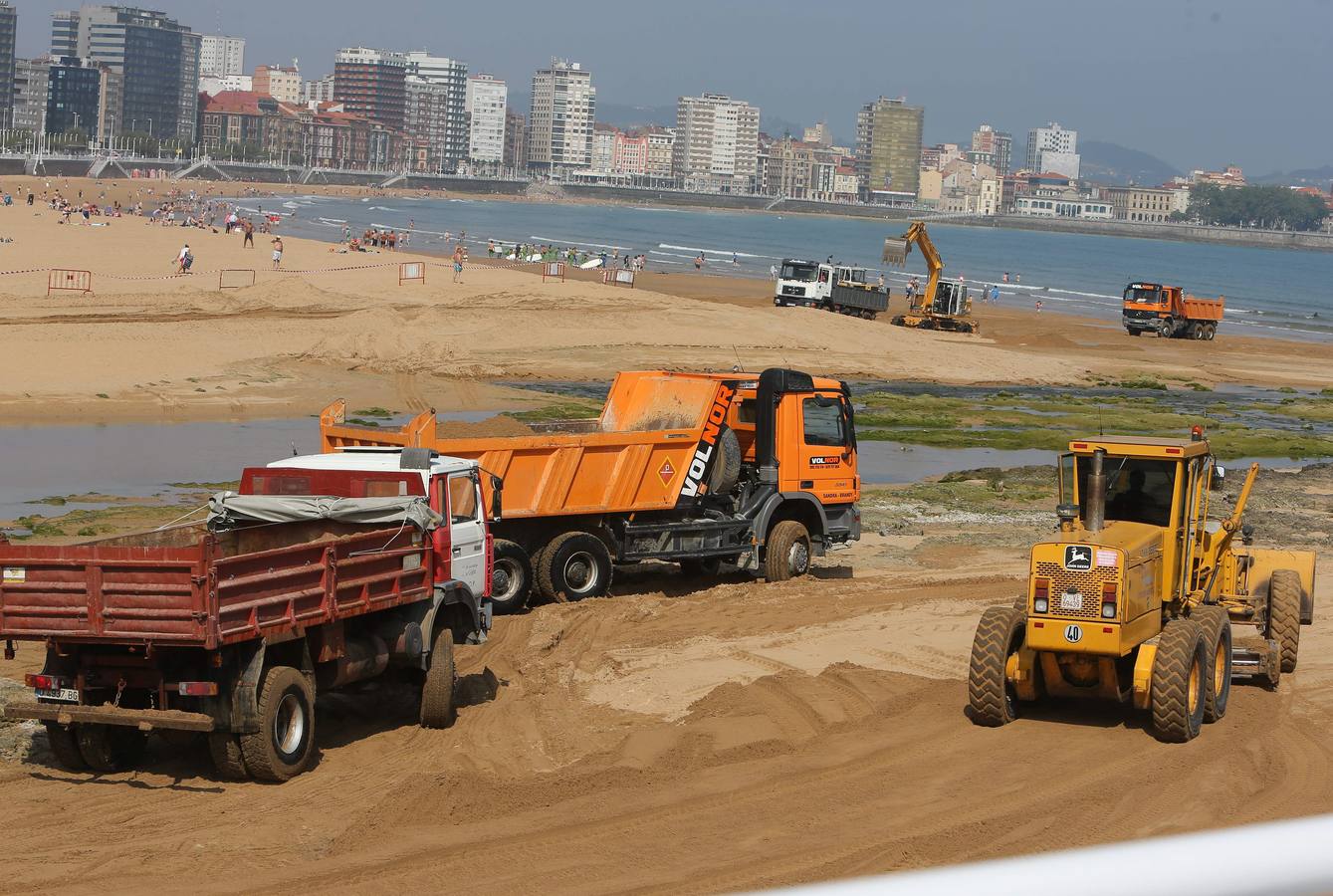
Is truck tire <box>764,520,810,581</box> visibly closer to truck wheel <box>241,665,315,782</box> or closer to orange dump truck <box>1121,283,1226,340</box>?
truck wheel <box>241,665,315,782</box>

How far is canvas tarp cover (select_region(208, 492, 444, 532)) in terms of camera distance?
12680 millimetres

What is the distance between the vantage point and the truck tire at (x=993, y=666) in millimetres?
12609

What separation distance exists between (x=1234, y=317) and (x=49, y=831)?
91352mm

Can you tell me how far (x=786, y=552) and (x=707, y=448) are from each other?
1.72 metres

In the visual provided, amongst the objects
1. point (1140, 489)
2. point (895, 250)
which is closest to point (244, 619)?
point (1140, 489)

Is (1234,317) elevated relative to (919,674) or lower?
elevated

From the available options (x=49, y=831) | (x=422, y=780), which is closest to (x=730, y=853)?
(x=422, y=780)

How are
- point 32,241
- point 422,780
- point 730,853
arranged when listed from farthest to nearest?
1. point 32,241
2. point 422,780
3. point 730,853

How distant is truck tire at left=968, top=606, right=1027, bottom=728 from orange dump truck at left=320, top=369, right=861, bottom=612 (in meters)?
6.23

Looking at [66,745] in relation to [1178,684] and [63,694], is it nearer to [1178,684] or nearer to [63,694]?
[63,694]

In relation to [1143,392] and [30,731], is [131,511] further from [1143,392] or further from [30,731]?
[1143,392]

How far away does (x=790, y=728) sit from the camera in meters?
12.9

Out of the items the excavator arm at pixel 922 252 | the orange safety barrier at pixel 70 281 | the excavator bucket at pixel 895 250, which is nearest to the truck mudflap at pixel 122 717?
the orange safety barrier at pixel 70 281

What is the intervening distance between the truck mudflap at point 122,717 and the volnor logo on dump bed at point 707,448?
9.13m
